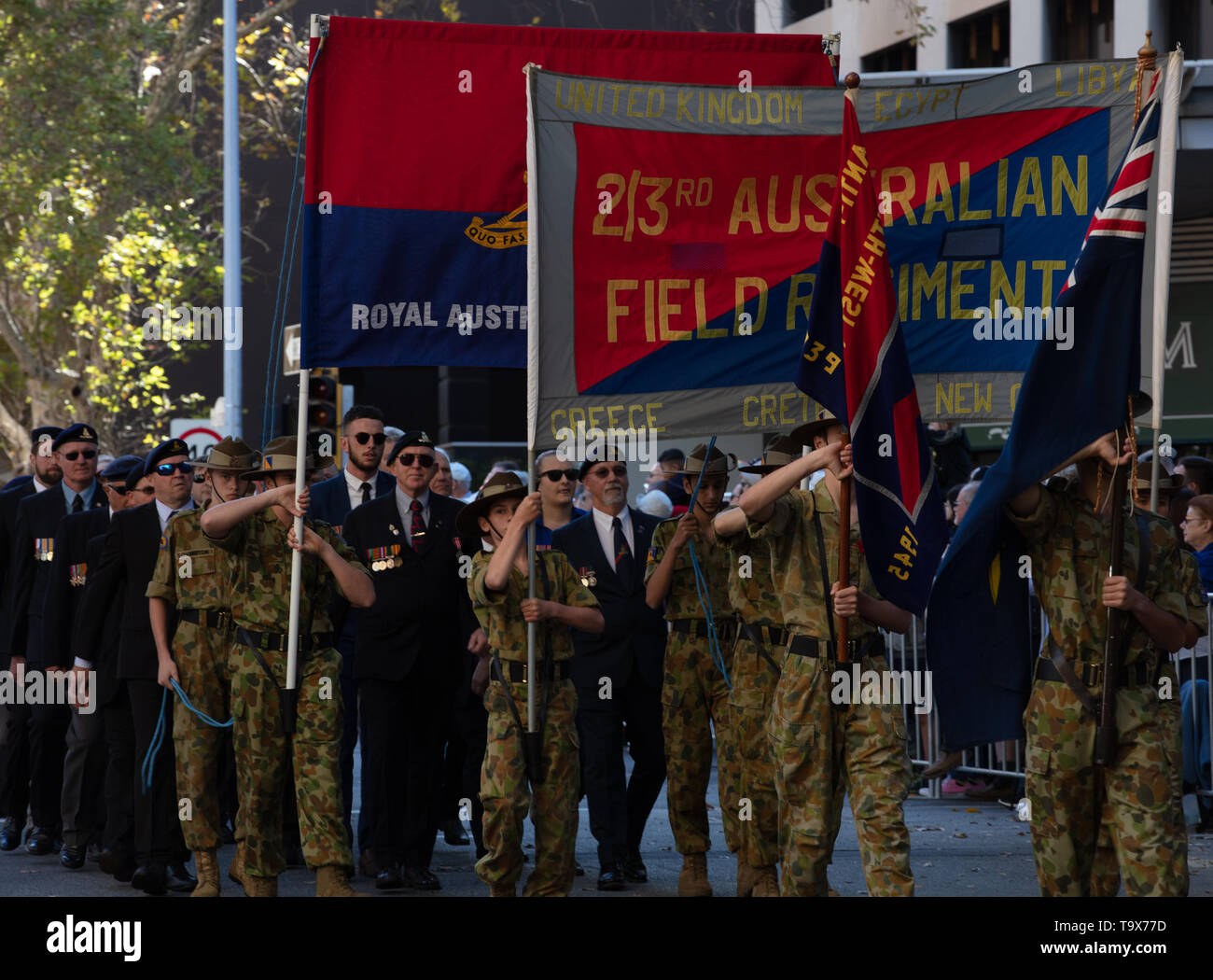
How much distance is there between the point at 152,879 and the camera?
8883 mm

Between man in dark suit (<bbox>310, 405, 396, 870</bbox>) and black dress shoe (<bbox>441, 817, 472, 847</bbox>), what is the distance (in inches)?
34.0

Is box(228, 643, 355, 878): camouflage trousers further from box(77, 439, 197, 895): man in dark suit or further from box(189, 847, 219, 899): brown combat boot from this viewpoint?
box(77, 439, 197, 895): man in dark suit

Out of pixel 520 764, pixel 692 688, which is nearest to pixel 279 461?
pixel 520 764

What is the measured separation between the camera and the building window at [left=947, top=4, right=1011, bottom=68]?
25.9 metres

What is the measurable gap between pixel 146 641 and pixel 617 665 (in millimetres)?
2442

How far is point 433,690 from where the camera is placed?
9281 mm

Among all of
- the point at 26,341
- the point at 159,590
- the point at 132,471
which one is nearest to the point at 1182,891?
the point at 159,590

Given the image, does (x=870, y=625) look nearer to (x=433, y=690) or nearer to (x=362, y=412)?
(x=433, y=690)

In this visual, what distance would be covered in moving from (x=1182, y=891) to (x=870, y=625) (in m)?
1.67

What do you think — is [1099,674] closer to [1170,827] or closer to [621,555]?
[1170,827]

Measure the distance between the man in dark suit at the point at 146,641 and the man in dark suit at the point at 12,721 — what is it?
1.63 m

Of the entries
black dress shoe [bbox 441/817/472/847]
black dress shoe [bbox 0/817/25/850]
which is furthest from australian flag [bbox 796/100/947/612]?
black dress shoe [bbox 0/817/25/850]

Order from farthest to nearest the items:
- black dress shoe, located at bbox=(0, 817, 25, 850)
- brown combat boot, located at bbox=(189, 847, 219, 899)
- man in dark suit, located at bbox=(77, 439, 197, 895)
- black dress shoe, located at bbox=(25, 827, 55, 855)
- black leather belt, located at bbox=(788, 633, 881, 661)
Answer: black dress shoe, located at bbox=(0, 817, 25, 850) < black dress shoe, located at bbox=(25, 827, 55, 855) < man in dark suit, located at bbox=(77, 439, 197, 895) < brown combat boot, located at bbox=(189, 847, 219, 899) < black leather belt, located at bbox=(788, 633, 881, 661)

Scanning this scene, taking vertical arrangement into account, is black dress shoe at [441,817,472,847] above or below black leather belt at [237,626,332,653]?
below
